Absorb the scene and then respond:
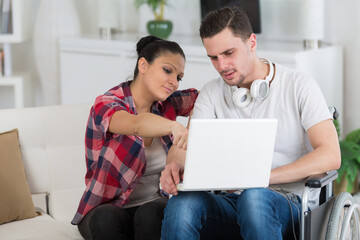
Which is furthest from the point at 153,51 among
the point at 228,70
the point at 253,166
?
the point at 253,166

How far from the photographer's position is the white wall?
391 centimetres

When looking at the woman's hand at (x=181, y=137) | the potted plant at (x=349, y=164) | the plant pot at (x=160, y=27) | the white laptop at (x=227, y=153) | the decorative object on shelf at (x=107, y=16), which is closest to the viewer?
the white laptop at (x=227, y=153)

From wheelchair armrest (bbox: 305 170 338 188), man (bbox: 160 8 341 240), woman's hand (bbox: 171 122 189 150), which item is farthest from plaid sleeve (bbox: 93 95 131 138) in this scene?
wheelchair armrest (bbox: 305 170 338 188)

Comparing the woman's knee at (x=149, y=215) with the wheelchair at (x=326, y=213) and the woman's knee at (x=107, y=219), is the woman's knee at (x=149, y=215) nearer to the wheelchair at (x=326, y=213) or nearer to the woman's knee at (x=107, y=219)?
the woman's knee at (x=107, y=219)

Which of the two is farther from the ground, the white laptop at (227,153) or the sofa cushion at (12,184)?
the white laptop at (227,153)

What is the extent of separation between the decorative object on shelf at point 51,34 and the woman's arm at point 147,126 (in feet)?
8.92

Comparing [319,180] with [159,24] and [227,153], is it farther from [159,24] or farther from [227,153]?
[159,24]

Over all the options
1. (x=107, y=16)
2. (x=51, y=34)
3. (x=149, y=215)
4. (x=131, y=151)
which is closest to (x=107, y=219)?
(x=149, y=215)

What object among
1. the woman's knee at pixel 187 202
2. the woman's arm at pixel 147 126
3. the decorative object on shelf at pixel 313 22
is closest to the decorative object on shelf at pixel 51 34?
the decorative object on shelf at pixel 313 22

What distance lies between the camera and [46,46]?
15.5ft

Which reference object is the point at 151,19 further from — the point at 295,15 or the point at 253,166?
the point at 253,166

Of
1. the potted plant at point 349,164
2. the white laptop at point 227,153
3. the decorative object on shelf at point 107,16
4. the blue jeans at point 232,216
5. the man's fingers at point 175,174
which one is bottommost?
the potted plant at point 349,164

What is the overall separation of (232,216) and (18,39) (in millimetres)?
3052

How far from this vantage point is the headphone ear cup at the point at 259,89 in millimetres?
2082
